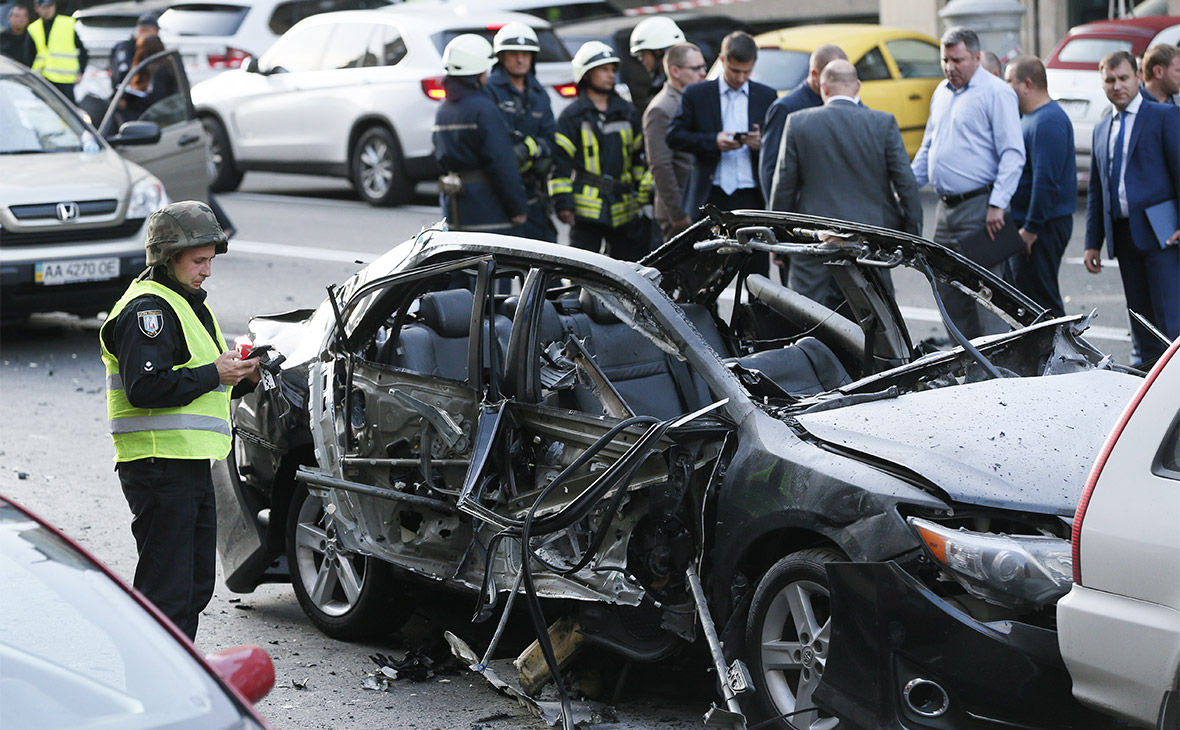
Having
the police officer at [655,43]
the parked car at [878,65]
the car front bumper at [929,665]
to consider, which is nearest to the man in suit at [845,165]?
the police officer at [655,43]

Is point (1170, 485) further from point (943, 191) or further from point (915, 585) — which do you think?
point (943, 191)

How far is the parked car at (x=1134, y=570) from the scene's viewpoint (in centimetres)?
348

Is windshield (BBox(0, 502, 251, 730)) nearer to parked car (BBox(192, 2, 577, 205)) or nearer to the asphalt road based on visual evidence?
the asphalt road

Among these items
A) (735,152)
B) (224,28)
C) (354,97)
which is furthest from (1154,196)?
(224,28)

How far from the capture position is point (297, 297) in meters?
11.9

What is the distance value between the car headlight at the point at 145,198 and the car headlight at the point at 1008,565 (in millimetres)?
7697

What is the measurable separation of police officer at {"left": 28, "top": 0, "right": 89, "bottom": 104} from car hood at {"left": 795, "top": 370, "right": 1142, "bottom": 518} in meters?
12.7

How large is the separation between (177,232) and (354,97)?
11.7 meters

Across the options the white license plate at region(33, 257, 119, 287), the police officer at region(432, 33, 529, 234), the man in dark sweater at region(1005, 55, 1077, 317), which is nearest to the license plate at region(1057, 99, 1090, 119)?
the man in dark sweater at region(1005, 55, 1077, 317)

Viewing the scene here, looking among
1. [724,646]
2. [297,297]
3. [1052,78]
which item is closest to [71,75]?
[297,297]

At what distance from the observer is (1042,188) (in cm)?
877

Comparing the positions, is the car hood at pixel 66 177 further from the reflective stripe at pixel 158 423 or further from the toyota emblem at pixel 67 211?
the reflective stripe at pixel 158 423

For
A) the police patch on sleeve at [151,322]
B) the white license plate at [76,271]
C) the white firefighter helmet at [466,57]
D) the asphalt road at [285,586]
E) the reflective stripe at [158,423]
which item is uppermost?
the white firefighter helmet at [466,57]

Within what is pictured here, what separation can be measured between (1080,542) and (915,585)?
1.71 feet
